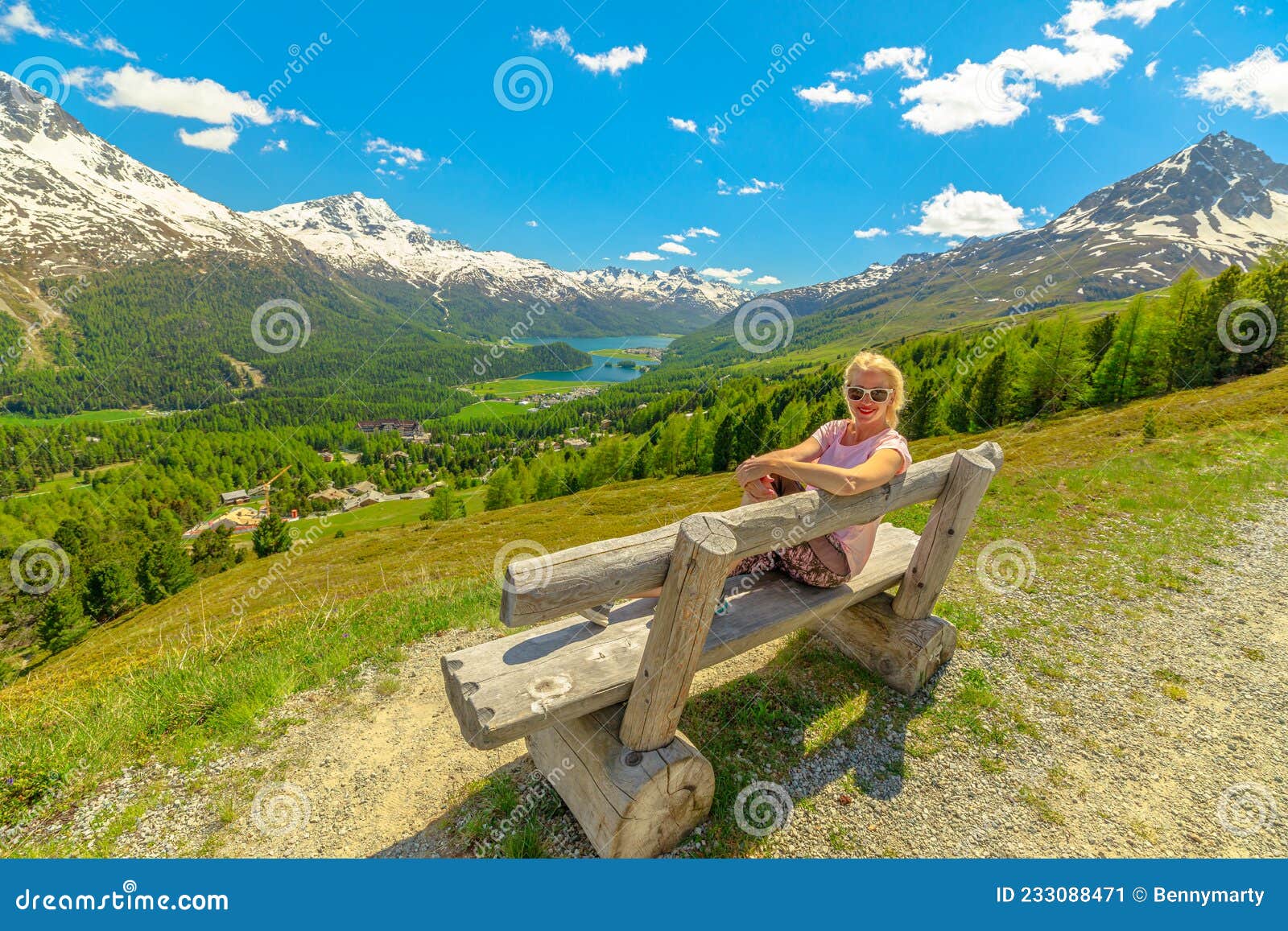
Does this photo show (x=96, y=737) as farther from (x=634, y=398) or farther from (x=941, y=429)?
(x=634, y=398)

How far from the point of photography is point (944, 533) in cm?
674

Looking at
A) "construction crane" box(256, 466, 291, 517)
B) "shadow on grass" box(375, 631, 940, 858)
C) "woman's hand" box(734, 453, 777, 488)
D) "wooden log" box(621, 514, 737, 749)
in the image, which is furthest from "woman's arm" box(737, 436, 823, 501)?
"construction crane" box(256, 466, 291, 517)

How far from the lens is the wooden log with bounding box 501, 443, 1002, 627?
3.82 metres

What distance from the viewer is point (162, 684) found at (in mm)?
7578

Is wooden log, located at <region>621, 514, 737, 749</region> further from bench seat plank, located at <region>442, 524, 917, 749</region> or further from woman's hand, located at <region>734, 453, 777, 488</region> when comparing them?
woman's hand, located at <region>734, 453, 777, 488</region>

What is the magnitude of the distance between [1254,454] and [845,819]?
2339 centimetres

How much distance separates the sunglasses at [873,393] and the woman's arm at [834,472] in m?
0.63

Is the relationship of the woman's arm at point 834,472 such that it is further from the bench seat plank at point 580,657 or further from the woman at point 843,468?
the bench seat plank at point 580,657

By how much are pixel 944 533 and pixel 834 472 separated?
2885mm

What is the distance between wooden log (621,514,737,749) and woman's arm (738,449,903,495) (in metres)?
1.05

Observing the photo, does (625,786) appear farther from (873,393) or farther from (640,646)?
(873,393)

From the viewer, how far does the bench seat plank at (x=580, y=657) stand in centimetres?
432

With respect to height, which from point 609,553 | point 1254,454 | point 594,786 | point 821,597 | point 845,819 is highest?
point 1254,454

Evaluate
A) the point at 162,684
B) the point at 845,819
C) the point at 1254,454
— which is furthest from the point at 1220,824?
the point at 1254,454
